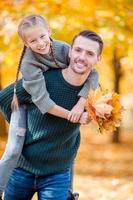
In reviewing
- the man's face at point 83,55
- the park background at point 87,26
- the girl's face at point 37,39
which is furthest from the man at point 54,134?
the park background at point 87,26

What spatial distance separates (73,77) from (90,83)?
11 cm

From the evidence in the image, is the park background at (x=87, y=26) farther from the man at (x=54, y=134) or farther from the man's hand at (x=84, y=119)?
the man's hand at (x=84, y=119)

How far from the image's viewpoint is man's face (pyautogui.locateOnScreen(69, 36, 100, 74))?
3.06 meters

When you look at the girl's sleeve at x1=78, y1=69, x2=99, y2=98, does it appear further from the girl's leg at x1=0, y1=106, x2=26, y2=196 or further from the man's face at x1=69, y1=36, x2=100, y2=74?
the girl's leg at x1=0, y1=106, x2=26, y2=196

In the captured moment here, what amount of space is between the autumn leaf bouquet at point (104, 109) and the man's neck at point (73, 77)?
9 centimetres

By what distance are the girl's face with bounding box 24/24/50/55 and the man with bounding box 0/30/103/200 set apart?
0.13 meters

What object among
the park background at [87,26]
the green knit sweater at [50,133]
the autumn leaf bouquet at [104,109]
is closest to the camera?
the autumn leaf bouquet at [104,109]

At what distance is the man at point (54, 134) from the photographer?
10.1 ft

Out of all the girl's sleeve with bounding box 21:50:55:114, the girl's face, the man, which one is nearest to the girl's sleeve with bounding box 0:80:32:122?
the man

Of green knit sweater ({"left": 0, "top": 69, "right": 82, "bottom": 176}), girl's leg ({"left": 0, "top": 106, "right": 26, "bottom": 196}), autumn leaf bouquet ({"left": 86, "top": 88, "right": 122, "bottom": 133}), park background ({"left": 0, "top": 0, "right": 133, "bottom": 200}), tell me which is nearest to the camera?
autumn leaf bouquet ({"left": 86, "top": 88, "right": 122, "bottom": 133})

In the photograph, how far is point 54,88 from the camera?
124 inches

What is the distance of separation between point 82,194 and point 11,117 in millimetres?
4051

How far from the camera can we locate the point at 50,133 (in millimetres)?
3188

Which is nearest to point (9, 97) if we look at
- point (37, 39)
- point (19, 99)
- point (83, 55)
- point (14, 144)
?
point (19, 99)
